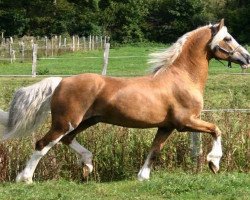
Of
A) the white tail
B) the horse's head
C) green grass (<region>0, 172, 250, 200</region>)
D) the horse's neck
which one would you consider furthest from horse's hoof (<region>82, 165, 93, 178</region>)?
the horse's head

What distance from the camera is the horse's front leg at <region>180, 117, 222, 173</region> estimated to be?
8328 mm

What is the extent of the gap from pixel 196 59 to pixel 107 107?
1.47 meters

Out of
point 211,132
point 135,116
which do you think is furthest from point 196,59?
point 135,116

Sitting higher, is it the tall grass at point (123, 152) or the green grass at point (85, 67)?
the tall grass at point (123, 152)

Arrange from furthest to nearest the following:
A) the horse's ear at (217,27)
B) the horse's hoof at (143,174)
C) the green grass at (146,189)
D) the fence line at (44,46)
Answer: the fence line at (44,46), the horse's ear at (217,27), the horse's hoof at (143,174), the green grass at (146,189)

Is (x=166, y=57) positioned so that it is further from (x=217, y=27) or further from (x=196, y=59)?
(x=217, y=27)

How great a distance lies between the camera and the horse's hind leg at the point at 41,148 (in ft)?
26.9

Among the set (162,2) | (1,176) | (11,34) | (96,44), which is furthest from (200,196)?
(162,2)

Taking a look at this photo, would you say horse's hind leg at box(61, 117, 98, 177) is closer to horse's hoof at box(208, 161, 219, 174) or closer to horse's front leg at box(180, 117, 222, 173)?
horse's front leg at box(180, 117, 222, 173)

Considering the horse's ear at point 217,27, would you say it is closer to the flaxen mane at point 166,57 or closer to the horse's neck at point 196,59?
the horse's neck at point 196,59

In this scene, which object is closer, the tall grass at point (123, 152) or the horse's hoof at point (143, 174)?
the horse's hoof at point (143, 174)

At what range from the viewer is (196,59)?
8812 millimetres

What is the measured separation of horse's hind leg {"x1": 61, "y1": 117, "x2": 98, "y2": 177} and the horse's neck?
A: 1374 millimetres

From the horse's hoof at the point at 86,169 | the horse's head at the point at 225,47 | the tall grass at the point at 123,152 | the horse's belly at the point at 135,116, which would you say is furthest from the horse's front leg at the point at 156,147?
the horse's head at the point at 225,47
